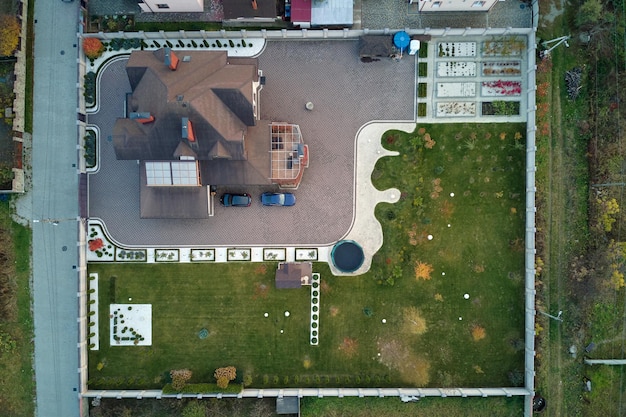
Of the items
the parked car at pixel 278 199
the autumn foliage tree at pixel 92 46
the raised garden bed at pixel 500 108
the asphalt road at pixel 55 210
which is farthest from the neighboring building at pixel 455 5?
the asphalt road at pixel 55 210

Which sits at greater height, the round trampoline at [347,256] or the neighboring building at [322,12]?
the neighboring building at [322,12]

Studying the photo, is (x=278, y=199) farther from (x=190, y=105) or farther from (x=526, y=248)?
(x=526, y=248)

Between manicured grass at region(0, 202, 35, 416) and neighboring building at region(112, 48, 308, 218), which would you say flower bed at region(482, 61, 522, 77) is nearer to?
neighboring building at region(112, 48, 308, 218)

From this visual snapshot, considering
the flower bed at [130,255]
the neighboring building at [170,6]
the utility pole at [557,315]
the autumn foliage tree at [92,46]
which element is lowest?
the utility pole at [557,315]

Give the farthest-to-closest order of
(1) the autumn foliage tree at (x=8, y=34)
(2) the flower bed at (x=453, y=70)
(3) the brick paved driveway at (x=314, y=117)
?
(3) the brick paved driveway at (x=314, y=117), (2) the flower bed at (x=453, y=70), (1) the autumn foliage tree at (x=8, y=34)

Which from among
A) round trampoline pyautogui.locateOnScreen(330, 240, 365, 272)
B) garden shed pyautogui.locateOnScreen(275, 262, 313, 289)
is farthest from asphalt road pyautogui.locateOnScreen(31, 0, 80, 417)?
round trampoline pyautogui.locateOnScreen(330, 240, 365, 272)

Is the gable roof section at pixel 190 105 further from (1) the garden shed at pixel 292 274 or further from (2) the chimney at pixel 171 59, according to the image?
(1) the garden shed at pixel 292 274

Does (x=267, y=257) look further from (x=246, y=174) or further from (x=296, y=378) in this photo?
(x=296, y=378)
